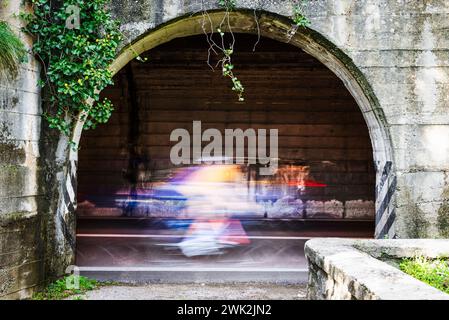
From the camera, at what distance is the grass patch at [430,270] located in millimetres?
4027

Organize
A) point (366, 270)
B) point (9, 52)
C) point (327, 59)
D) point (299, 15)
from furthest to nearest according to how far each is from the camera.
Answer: point (327, 59) → point (299, 15) → point (9, 52) → point (366, 270)

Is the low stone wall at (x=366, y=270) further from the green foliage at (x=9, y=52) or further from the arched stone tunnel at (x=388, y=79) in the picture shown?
the green foliage at (x=9, y=52)

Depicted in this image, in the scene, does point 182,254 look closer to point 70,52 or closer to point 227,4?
point 70,52

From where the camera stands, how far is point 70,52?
19.4 feet

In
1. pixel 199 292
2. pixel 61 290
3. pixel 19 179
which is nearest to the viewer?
pixel 19 179

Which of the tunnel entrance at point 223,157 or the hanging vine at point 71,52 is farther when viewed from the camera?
the tunnel entrance at point 223,157

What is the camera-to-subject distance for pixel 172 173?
14578 mm

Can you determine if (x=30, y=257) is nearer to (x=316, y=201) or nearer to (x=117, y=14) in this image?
(x=117, y=14)

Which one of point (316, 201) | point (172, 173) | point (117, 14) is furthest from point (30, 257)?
point (316, 201)

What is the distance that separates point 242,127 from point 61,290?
916 centimetres

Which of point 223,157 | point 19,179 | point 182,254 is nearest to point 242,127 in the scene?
point 223,157

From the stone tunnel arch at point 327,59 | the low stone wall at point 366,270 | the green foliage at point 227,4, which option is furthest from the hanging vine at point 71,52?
the low stone wall at point 366,270

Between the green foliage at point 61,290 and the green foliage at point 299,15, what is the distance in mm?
4555
